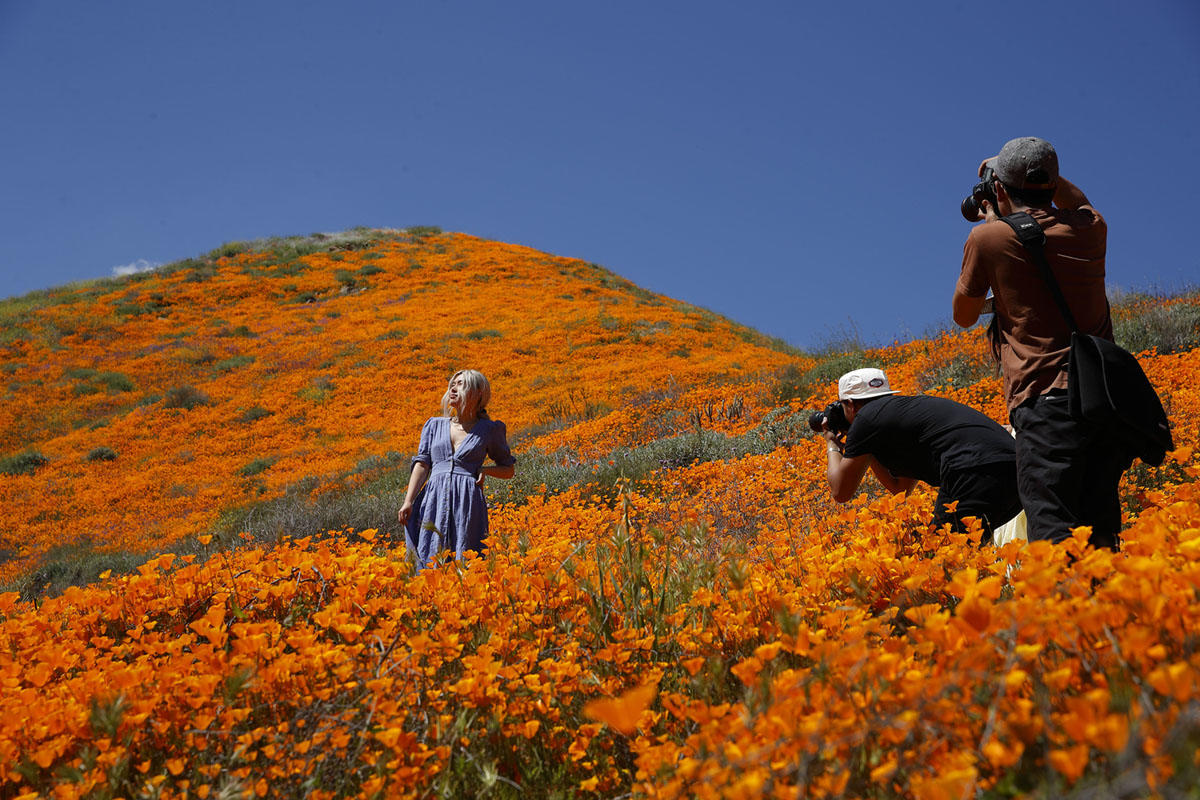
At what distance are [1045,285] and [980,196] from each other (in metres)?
→ 0.47

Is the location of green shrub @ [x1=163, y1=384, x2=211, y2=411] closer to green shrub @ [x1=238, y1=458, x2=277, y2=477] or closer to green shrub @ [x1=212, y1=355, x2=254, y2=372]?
green shrub @ [x1=212, y1=355, x2=254, y2=372]

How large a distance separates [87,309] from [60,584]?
19531 millimetres

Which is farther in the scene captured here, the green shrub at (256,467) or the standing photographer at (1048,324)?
the green shrub at (256,467)

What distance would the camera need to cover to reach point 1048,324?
7.86ft

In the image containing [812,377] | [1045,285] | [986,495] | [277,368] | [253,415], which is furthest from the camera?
[277,368]

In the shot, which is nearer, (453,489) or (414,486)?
(453,489)

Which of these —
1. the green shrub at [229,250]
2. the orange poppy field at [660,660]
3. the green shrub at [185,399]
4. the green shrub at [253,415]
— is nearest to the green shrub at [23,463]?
the green shrub at [185,399]

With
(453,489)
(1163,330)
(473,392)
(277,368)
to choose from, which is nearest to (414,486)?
(453,489)

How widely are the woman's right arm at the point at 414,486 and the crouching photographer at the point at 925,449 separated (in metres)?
2.61

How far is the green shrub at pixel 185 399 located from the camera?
58.1ft

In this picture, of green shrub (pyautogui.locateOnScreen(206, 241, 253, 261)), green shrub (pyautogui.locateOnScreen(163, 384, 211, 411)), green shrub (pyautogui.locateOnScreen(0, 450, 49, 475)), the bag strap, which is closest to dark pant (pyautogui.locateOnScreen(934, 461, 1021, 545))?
the bag strap

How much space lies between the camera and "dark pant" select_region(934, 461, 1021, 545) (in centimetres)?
298

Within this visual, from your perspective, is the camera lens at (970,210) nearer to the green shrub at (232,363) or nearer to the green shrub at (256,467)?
the green shrub at (256,467)

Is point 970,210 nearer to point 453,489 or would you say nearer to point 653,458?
point 453,489
